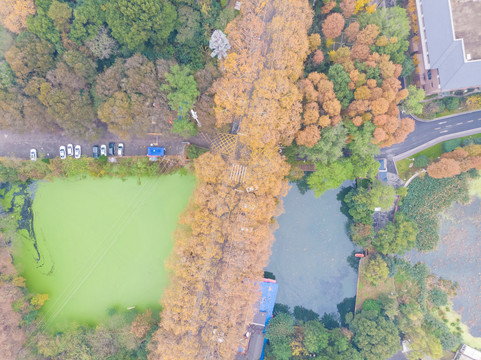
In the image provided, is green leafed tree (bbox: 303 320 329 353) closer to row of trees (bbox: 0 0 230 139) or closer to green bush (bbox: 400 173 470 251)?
green bush (bbox: 400 173 470 251)

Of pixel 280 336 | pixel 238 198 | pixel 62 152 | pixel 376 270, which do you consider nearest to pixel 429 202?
pixel 376 270

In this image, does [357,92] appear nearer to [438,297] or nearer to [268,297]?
[268,297]

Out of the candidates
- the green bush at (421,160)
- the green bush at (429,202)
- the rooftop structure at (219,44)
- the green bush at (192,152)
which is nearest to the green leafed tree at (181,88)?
the rooftop structure at (219,44)

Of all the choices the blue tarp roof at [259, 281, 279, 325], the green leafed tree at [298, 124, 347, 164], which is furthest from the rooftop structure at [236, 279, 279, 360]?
the green leafed tree at [298, 124, 347, 164]

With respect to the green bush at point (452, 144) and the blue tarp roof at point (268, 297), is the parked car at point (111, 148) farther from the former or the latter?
the green bush at point (452, 144)

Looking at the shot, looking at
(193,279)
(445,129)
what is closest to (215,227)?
(193,279)

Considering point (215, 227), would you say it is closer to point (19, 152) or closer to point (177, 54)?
point (177, 54)
